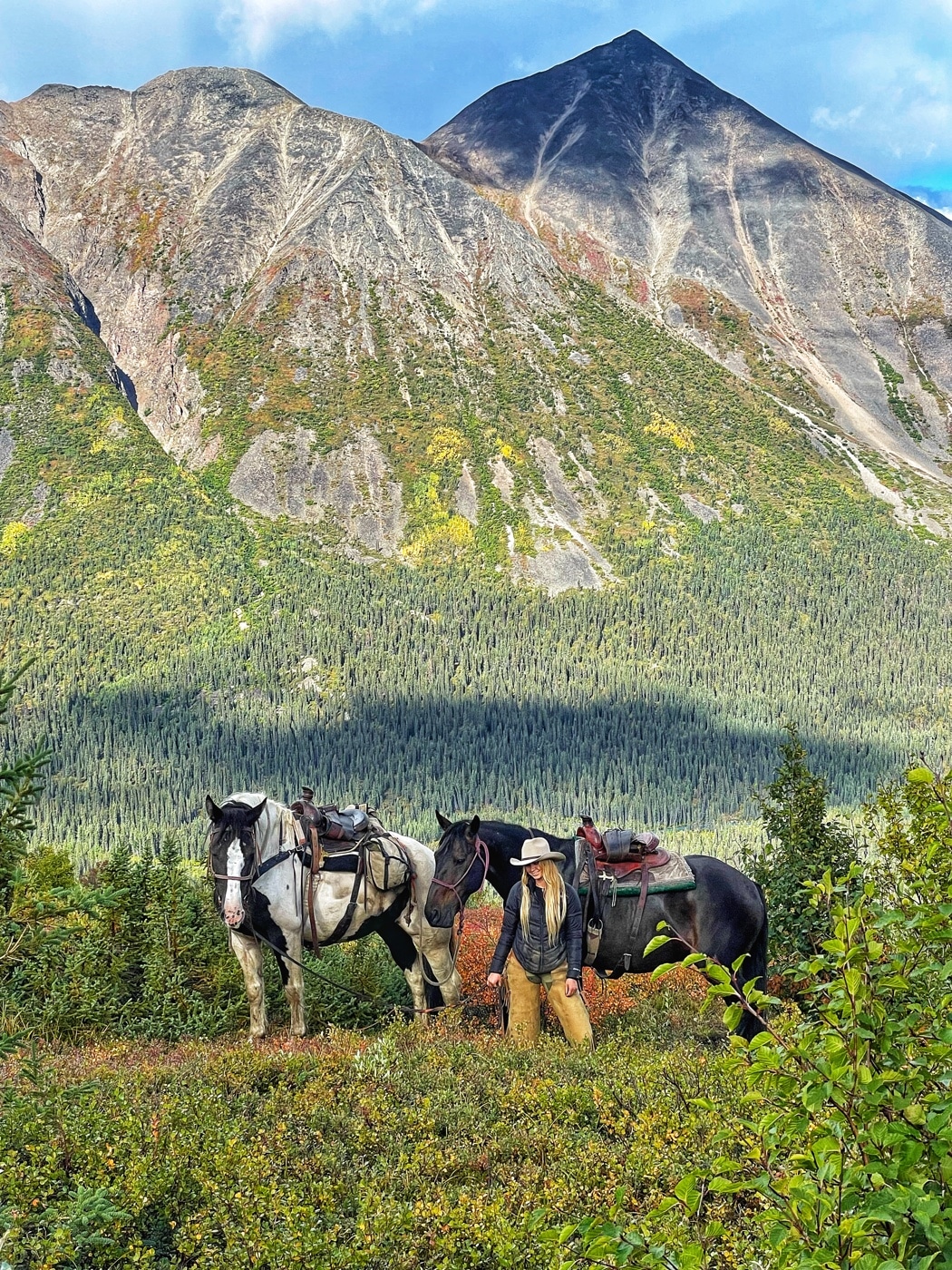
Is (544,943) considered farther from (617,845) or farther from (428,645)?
(428,645)

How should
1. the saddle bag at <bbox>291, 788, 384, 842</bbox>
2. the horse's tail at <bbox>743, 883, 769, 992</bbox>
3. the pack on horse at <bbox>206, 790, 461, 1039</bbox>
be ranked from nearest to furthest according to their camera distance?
the pack on horse at <bbox>206, 790, 461, 1039</bbox> < the horse's tail at <bbox>743, 883, 769, 992</bbox> < the saddle bag at <bbox>291, 788, 384, 842</bbox>

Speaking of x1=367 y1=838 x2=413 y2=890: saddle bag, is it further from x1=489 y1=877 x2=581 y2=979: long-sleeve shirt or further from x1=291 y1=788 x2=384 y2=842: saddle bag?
x1=489 y1=877 x2=581 y2=979: long-sleeve shirt

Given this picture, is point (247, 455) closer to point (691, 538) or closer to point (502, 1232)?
point (691, 538)

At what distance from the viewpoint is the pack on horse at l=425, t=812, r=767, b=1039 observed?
40.7 feet

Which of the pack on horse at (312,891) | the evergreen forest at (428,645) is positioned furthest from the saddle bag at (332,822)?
the evergreen forest at (428,645)

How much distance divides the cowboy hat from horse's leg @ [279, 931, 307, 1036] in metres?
4.37

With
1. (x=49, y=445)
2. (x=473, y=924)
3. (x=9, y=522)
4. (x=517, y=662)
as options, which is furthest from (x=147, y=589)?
(x=473, y=924)

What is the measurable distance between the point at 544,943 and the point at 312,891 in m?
4.09

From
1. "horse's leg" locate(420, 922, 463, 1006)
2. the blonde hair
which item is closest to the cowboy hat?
the blonde hair

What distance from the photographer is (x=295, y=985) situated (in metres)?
13.3

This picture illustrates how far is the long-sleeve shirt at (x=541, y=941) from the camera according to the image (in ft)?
36.9

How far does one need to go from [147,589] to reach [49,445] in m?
39.4

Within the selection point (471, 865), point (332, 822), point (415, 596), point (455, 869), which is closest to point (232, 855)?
point (332, 822)

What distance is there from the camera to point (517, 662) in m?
152
